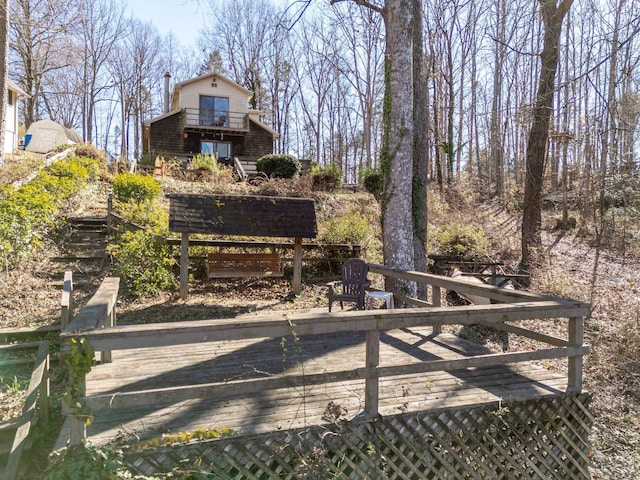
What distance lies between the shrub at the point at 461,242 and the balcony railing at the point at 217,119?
16.6 m

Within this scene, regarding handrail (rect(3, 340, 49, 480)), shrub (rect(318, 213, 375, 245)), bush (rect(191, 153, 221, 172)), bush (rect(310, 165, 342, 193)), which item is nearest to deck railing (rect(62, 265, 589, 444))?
A: handrail (rect(3, 340, 49, 480))

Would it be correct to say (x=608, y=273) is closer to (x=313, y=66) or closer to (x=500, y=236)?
(x=500, y=236)

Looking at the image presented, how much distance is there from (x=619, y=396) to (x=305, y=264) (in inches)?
280

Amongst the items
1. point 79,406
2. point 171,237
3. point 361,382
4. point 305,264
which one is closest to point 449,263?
point 305,264

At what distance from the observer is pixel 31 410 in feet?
13.2

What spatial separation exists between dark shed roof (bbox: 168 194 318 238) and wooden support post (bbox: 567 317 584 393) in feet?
18.6

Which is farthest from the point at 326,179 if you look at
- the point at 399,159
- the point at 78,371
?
the point at 78,371

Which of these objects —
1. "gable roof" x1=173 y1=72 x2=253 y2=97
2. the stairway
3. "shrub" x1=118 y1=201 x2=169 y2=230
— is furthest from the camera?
"gable roof" x1=173 y1=72 x2=253 y2=97

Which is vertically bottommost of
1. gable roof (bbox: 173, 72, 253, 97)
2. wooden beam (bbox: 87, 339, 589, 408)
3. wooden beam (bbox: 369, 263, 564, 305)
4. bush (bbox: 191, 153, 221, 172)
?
wooden beam (bbox: 87, 339, 589, 408)

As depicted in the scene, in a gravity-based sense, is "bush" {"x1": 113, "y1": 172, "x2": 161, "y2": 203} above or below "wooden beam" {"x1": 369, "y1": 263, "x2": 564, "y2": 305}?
above

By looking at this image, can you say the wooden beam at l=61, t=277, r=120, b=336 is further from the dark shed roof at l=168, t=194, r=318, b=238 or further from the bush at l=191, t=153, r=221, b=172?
the bush at l=191, t=153, r=221, b=172

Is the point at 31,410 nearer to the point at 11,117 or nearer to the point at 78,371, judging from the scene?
the point at 78,371

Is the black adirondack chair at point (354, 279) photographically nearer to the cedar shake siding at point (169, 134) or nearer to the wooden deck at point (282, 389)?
the wooden deck at point (282, 389)

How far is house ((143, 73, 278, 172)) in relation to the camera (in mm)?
26109
